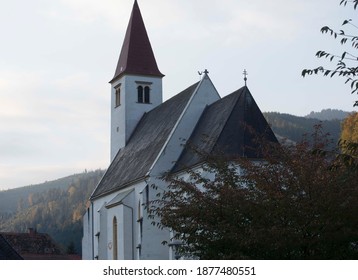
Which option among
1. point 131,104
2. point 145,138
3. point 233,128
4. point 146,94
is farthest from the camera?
point 146,94

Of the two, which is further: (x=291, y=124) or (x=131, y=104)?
(x=291, y=124)

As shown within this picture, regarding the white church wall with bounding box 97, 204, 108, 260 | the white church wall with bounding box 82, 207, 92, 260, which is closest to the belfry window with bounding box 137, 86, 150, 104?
the white church wall with bounding box 97, 204, 108, 260

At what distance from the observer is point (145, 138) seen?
44906 millimetres

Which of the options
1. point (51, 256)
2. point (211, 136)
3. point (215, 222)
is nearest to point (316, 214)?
point (215, 222)

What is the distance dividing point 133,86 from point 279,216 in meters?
35.0

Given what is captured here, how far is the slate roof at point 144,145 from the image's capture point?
40.8m

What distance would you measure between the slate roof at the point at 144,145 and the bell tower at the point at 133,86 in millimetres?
833

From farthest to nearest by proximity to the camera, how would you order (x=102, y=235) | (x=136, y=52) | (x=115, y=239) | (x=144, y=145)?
1. (x=136, y=52)
2. (x=102, y=235)
3. (x=144, y=145)
4. (x=115, y=239)

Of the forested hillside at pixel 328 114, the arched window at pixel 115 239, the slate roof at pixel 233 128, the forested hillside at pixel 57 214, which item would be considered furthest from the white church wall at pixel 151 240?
the forested hillside at pixel 328 114

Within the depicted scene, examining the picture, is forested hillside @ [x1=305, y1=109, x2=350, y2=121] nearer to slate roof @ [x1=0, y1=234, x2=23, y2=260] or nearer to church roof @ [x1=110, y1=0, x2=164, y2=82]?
church roof @ [x1=110, y1=0, x2=164, y2=82]

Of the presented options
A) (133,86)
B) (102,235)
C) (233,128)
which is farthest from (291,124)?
(233,128)

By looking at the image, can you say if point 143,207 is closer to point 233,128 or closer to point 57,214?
point 233,128

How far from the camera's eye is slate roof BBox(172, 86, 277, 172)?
34.3 m

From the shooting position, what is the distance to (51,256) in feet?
213
